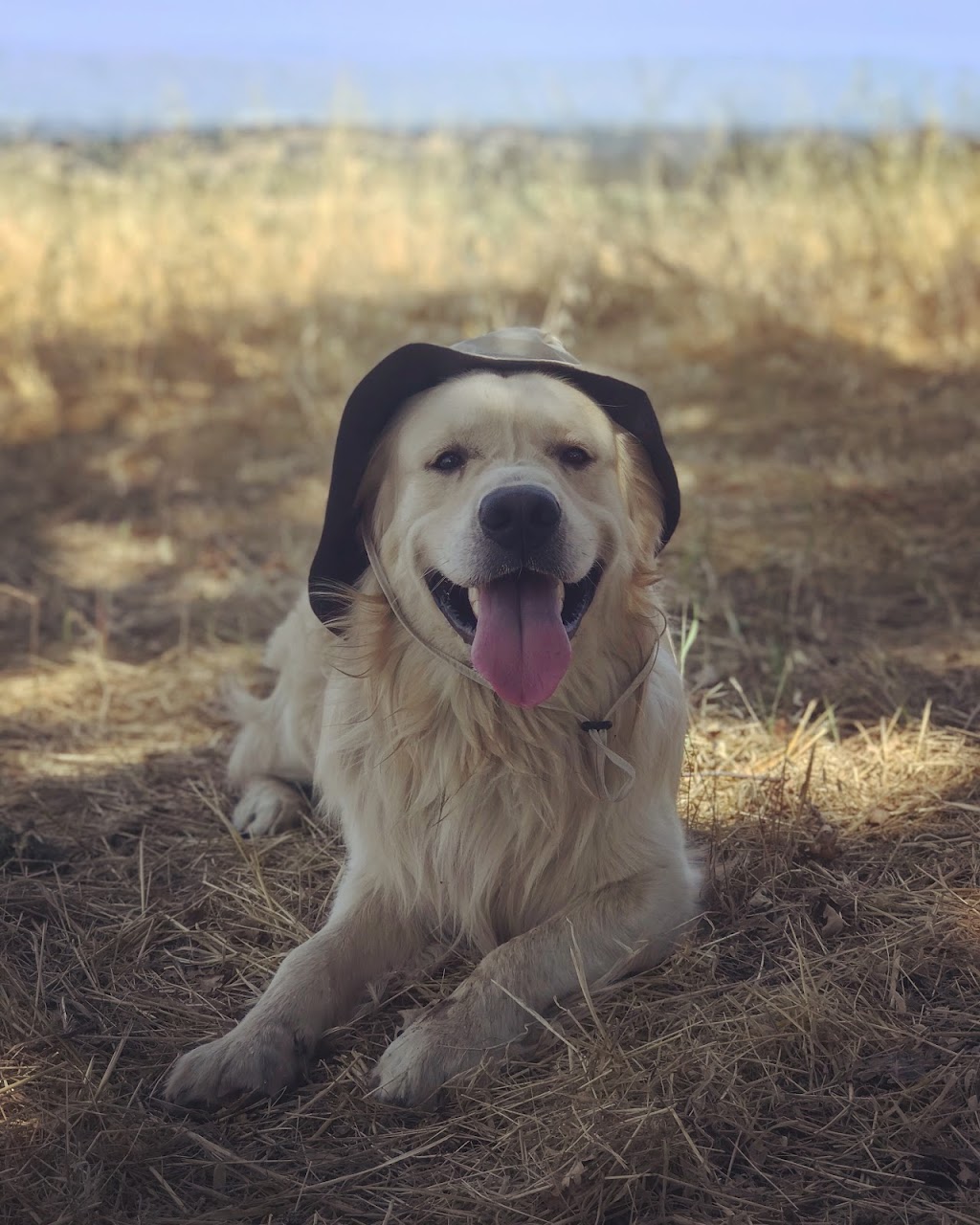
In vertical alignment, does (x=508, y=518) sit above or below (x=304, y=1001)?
above

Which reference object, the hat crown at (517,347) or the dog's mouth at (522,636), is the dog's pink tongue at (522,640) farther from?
the hat crown at (517,347)

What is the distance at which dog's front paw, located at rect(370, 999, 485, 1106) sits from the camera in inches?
86.4

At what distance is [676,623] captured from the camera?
4324mm

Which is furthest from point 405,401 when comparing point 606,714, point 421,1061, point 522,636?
point 421,1061

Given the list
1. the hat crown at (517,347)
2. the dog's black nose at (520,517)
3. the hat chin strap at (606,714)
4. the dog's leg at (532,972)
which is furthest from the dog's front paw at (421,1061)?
the hat crown at (517,347)

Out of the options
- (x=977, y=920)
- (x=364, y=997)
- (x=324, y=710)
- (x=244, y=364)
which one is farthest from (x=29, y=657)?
(x=244, y=364)

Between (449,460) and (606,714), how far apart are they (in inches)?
25.5

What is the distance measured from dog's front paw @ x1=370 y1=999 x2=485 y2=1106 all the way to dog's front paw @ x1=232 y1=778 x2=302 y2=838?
3.94 feet

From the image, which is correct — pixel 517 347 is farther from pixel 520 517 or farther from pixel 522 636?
pixel 522 636

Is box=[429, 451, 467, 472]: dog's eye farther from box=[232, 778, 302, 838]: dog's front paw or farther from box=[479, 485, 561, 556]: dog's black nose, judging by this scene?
box=[232, 778, 302, 838]: dog's front paw

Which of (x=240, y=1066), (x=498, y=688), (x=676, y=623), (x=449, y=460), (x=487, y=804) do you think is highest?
(x=449, y=460)

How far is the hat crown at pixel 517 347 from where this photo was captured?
2686 millimetres

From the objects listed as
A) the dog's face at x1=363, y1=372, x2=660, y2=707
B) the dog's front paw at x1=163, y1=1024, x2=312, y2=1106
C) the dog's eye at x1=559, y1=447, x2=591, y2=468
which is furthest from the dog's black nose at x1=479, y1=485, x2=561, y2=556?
the dog's front paw at x1=163, y1=1024, x2=312, y2=1106

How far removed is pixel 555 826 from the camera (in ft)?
8.62
